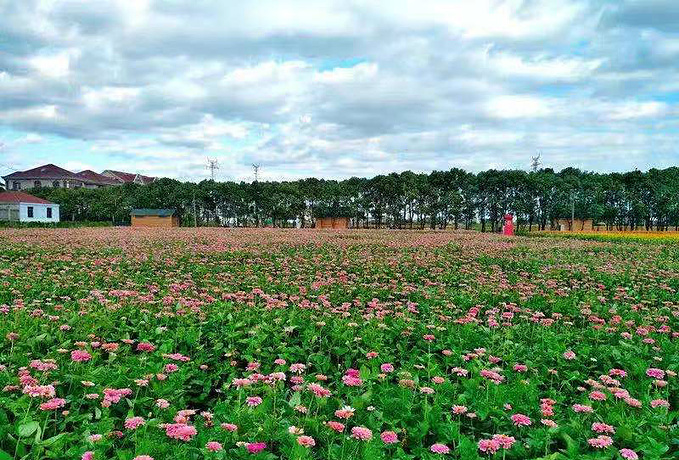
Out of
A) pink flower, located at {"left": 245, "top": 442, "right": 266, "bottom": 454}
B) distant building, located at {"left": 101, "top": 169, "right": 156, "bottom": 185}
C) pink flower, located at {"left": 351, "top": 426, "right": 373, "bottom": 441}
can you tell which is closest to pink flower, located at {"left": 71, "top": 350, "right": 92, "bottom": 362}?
pink flower, located at {"left": 245, "top": 442, "right": 266, "bottom": 454}

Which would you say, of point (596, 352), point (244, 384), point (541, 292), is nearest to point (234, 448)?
point (244, 384)

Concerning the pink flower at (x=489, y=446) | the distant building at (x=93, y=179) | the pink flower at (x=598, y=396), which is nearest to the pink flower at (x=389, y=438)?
the pink flower at (x=489, y=446)

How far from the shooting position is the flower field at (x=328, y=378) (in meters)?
2.85

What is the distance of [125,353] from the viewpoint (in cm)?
454

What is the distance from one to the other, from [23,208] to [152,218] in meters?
14.8

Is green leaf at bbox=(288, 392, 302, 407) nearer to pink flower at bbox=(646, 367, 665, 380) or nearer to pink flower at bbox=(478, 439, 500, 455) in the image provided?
pink flower at bbox=(478, 439, 500, 455)

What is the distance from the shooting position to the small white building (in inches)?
2456

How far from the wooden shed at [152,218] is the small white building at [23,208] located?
33.3 feet

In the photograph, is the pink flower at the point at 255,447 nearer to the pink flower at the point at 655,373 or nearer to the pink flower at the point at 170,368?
the pink flower at the point at 170,368

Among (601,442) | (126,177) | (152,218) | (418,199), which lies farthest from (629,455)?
(126,177)

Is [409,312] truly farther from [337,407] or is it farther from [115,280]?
[115,280]

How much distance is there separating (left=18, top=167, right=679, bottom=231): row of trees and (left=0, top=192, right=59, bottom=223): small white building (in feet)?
26.1

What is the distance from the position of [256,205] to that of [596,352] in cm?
7677

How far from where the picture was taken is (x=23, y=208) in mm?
63781
